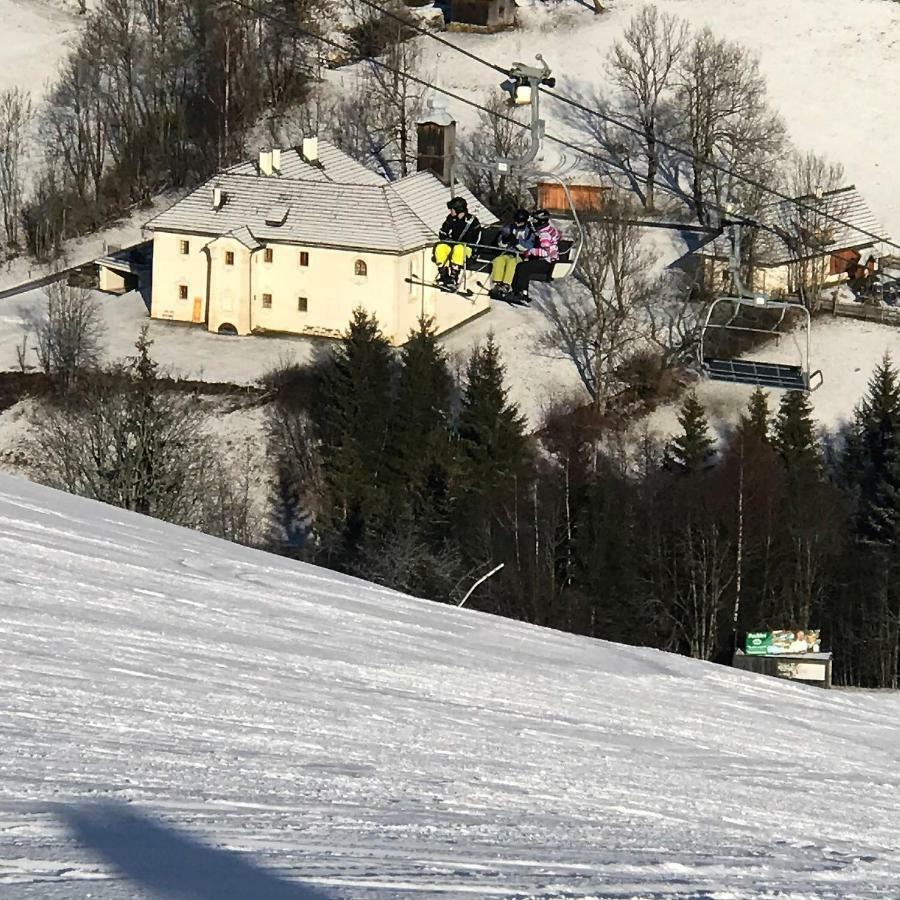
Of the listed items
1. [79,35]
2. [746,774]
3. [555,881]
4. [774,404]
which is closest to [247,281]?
[774,404]

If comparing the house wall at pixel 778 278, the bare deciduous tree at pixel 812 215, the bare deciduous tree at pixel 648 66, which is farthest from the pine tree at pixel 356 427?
the bare deciduous tree at pixel 648 66

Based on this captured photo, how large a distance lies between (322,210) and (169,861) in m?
33.9

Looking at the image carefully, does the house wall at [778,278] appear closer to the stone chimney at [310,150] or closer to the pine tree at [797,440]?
the pine tree at [797,440]

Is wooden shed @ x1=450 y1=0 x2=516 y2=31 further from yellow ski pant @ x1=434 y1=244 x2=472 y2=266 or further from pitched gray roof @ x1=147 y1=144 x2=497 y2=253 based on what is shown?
yellow ski pant @ x1=434 y1=244 x2=472 y2=266

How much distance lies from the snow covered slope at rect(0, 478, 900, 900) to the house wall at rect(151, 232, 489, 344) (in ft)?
82.5

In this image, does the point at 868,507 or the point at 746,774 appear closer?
the point at 746,774

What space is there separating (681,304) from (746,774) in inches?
1199

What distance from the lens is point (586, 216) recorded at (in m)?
38.1

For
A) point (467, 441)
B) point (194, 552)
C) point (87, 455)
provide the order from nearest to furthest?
point (194, 552), point (87, 455), point (467, 441)

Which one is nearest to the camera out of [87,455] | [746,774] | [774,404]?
[746,774]

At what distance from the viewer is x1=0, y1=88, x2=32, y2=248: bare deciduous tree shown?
46.8 meters

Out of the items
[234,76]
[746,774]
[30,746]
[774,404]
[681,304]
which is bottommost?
[746,774]

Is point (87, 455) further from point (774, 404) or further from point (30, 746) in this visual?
point (30, 746)

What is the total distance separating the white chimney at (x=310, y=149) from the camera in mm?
39062
